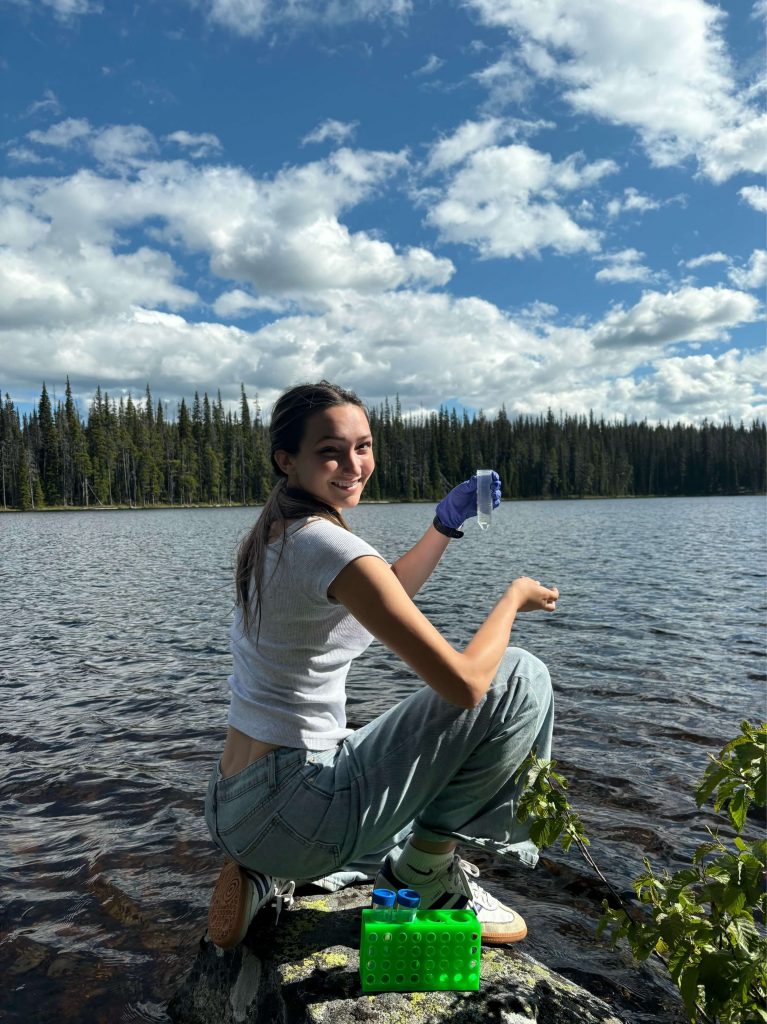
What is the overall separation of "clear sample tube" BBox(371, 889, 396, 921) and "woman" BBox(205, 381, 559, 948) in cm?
17

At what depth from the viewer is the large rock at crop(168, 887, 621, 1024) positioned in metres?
2.42

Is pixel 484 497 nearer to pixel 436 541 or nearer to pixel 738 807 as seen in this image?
pixel 436 541

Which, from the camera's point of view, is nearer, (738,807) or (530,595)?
(738,807)

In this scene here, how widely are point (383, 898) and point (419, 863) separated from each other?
0.33 m

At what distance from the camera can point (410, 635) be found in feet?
7.79

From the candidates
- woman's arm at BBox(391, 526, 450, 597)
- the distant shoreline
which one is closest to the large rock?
woman's arm at BBox(391, 526, 450, 597)

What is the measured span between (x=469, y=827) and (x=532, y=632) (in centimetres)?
1079

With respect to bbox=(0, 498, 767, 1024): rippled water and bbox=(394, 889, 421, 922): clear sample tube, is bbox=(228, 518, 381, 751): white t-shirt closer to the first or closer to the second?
bbox=(394, 889, 421, 922): clear sample tube

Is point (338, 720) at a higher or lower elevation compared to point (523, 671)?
lower

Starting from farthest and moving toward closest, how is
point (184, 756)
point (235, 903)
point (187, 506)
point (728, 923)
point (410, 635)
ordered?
point (187, 506), point (184, 756), point (235, 903), point (410, 635), point (728, 923)

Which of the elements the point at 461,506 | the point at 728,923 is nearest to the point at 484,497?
the point at 461,506

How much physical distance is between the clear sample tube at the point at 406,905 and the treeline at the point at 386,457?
101375 millimetres

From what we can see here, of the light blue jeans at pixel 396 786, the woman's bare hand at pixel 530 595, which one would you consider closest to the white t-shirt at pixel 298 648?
the light blue jeans at pixel 396 786

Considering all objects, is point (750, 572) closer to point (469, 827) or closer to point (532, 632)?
point (532, 632)
